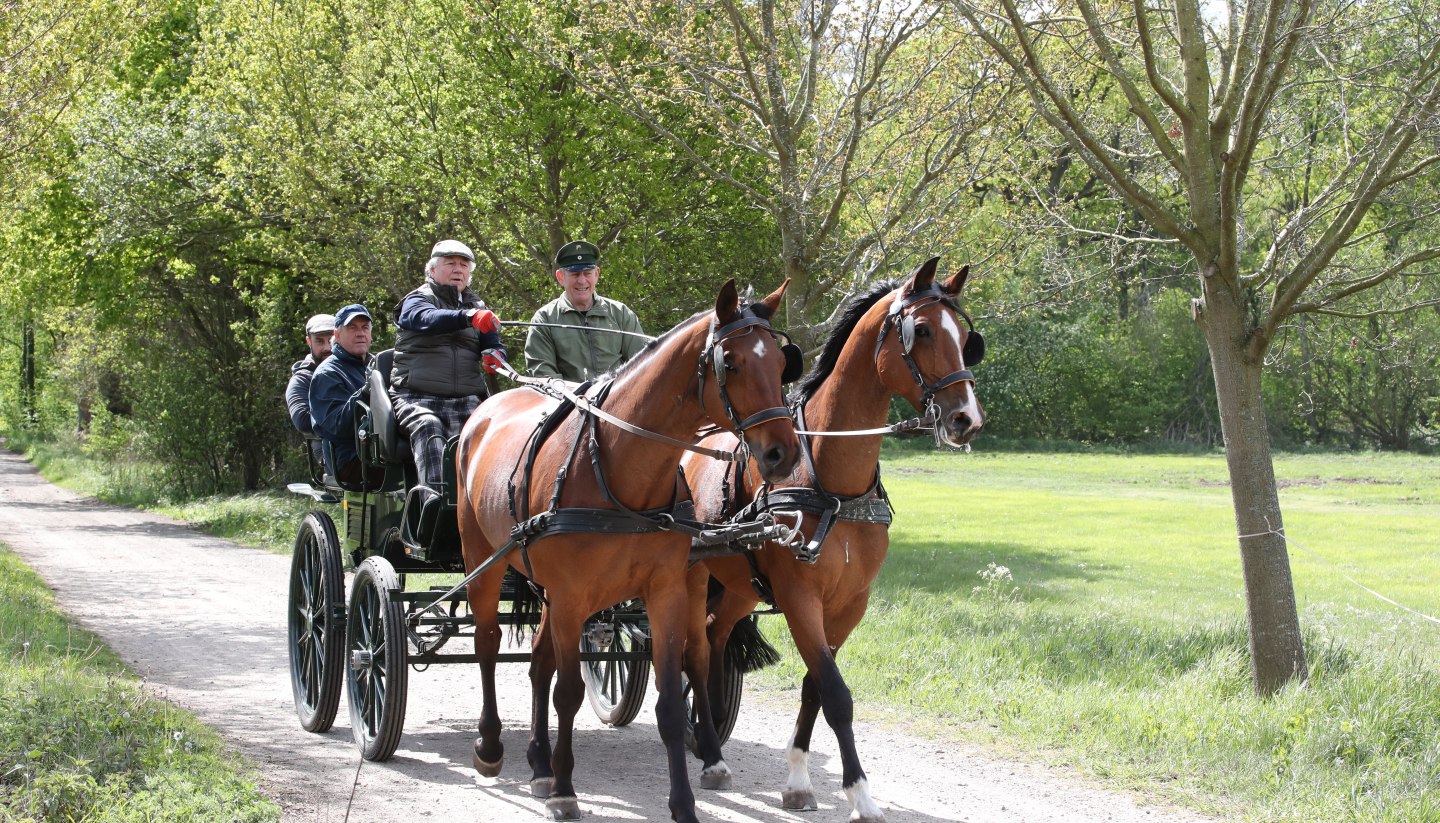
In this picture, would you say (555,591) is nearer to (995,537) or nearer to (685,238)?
(685,238)

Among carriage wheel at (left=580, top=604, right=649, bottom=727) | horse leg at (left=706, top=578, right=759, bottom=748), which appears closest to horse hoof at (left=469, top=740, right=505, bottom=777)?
carriage wheel at (left=580, top=604, right=649, bottom=727)

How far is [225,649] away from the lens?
10117 mm

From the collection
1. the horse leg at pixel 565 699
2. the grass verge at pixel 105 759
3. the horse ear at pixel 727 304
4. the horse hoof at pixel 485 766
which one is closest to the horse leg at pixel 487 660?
the horse hoof at pixel 485 766

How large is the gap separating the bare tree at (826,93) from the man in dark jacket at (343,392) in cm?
403

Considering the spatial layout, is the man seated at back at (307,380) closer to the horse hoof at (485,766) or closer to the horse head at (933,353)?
the horse hoof at (485,766)

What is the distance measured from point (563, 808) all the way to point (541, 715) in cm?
59

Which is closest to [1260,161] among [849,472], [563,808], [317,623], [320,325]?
[849,472]

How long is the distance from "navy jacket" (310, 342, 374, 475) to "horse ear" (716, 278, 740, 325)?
3.53m

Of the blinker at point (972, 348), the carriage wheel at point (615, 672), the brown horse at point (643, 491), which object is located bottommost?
the carriage wheel at point (615, 672)

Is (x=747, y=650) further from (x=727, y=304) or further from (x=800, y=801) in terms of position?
(x=727, y=304)

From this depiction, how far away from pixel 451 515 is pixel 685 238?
10.2m

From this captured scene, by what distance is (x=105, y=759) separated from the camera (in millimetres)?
5355

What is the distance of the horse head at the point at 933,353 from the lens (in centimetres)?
555

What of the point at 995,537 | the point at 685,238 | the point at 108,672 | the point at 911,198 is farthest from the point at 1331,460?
the point at 108,672
